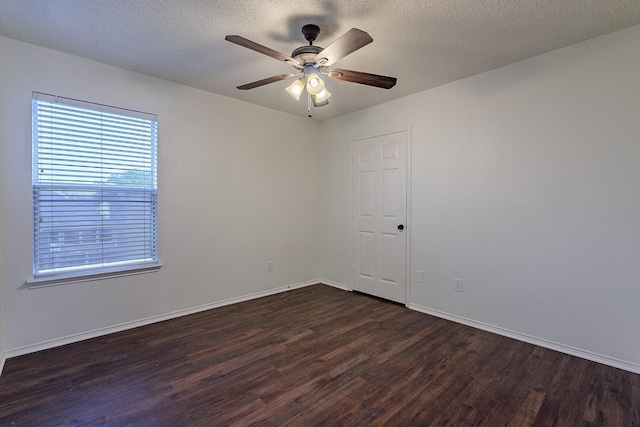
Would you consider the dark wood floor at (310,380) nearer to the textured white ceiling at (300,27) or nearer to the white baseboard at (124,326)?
the white baseboard at (124,326)

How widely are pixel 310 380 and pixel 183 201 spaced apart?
2263 mm

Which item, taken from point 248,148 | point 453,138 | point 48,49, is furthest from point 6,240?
point 453,138

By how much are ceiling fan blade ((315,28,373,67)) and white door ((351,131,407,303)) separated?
6.02 feet

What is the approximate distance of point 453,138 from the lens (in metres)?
3.15

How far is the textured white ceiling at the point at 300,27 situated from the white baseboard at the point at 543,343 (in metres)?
2.47

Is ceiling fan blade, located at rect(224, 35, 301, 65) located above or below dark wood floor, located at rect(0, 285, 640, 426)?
above

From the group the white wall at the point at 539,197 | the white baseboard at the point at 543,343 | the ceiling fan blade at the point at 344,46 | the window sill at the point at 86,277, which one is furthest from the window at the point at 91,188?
→ the white baseboard at the point at 543,343

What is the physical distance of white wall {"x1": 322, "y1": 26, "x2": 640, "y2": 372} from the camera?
87.3 inches

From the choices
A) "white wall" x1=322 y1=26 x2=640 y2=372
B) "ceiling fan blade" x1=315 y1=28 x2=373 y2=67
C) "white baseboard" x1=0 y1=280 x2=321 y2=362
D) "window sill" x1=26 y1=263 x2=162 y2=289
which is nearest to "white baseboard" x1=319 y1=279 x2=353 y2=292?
"white baseboard" x1=0 y1=280 x2=321 y2=362

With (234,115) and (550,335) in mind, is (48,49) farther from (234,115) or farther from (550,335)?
(550,335)

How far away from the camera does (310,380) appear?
80.9 inches

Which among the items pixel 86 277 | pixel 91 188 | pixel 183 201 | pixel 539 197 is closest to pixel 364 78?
pixel 539 197

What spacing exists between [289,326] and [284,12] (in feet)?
8.72

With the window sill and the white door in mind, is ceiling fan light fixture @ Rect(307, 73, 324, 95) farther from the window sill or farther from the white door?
the window sill
